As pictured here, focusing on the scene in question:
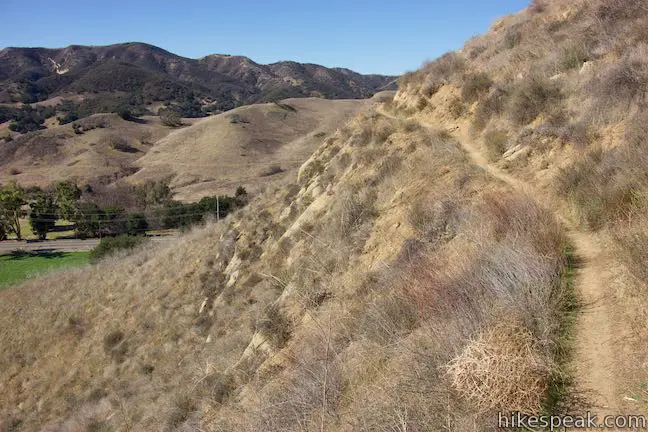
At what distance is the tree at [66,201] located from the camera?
54.2 metres

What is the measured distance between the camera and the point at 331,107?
406ft

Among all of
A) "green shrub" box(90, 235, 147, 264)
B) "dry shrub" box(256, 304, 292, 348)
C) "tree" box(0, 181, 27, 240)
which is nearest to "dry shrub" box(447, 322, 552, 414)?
"dry shrub" box(256, 304, 292, 348)

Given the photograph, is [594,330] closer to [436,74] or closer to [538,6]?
[436,74]

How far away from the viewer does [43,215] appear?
54.5m

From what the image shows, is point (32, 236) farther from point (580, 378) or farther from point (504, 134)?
point (580, 378)

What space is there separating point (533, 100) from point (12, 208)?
2338 inches

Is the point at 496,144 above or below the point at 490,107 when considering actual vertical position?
below

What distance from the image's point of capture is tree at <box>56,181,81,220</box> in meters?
54.2

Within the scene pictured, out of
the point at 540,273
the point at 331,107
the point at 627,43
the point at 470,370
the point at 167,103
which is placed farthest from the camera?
the point at 167,103

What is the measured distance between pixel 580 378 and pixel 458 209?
4.46m

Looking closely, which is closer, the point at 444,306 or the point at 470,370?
the point at 470,370

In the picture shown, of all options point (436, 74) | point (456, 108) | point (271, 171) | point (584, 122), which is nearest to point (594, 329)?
point (584, 122)

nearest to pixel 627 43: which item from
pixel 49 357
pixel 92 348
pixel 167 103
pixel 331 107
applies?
pixel 92 348

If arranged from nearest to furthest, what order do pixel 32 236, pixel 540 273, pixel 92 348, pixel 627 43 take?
pixel 540 273
pixel 627 43
pixel 92 348
pixel 32 236
